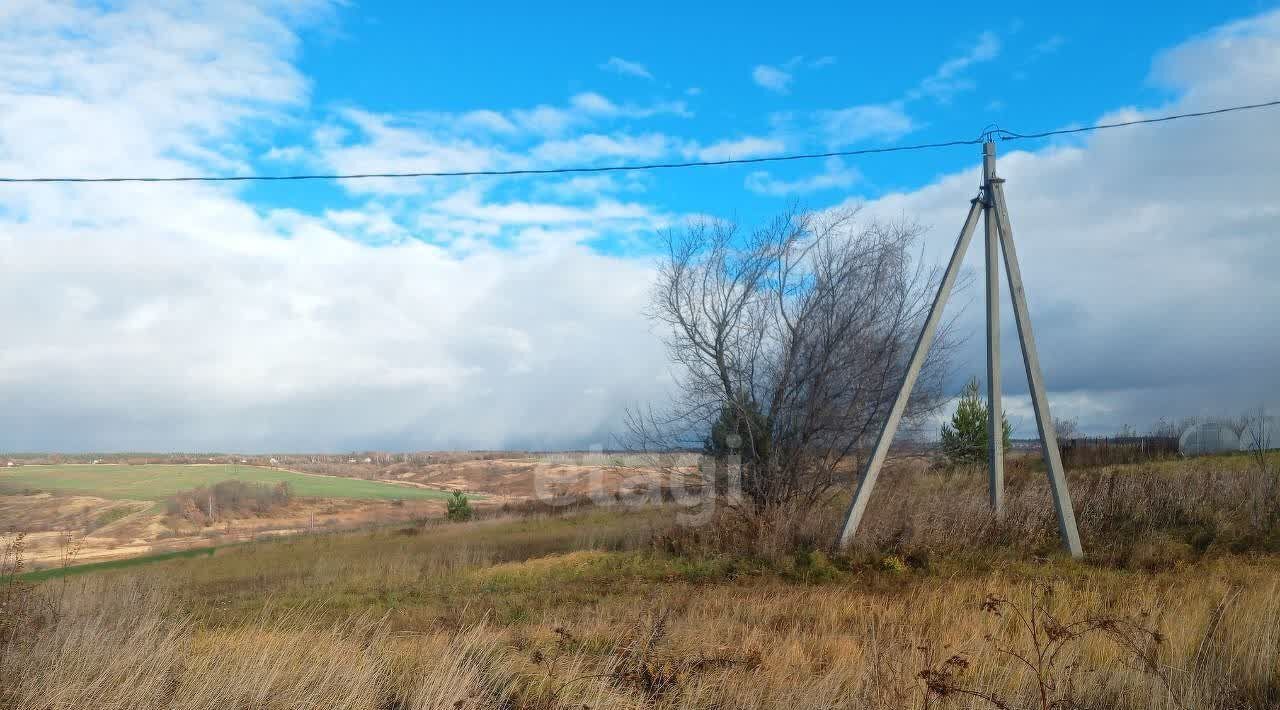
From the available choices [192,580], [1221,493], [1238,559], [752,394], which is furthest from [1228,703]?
[192,580]

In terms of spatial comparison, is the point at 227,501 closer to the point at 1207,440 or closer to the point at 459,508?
the point at 459,508

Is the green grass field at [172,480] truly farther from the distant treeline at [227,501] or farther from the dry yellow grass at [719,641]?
the dry yellow grass at [719,641]

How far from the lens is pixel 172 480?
52969 mm

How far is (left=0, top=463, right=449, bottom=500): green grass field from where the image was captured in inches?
1647

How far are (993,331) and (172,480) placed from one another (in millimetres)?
53623

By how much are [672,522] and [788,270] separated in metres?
5.60

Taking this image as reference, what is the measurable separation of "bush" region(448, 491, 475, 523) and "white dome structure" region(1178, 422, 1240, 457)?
2883 centimetres

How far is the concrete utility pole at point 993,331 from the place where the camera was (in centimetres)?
1257

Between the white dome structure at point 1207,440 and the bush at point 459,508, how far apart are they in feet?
94.6

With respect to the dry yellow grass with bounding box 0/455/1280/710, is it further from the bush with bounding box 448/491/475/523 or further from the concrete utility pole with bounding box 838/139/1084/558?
the bush with bounding box 448/491/475/523

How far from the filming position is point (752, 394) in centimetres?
1702

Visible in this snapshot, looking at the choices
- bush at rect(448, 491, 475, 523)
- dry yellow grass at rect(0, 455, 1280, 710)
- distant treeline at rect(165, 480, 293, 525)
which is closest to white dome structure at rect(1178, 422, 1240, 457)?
dry yellow grass at rect(0, 455, 1280, 710)

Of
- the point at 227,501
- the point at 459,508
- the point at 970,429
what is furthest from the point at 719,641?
the point at 227,501

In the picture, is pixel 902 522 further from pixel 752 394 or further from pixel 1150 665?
pixel 1150 665
